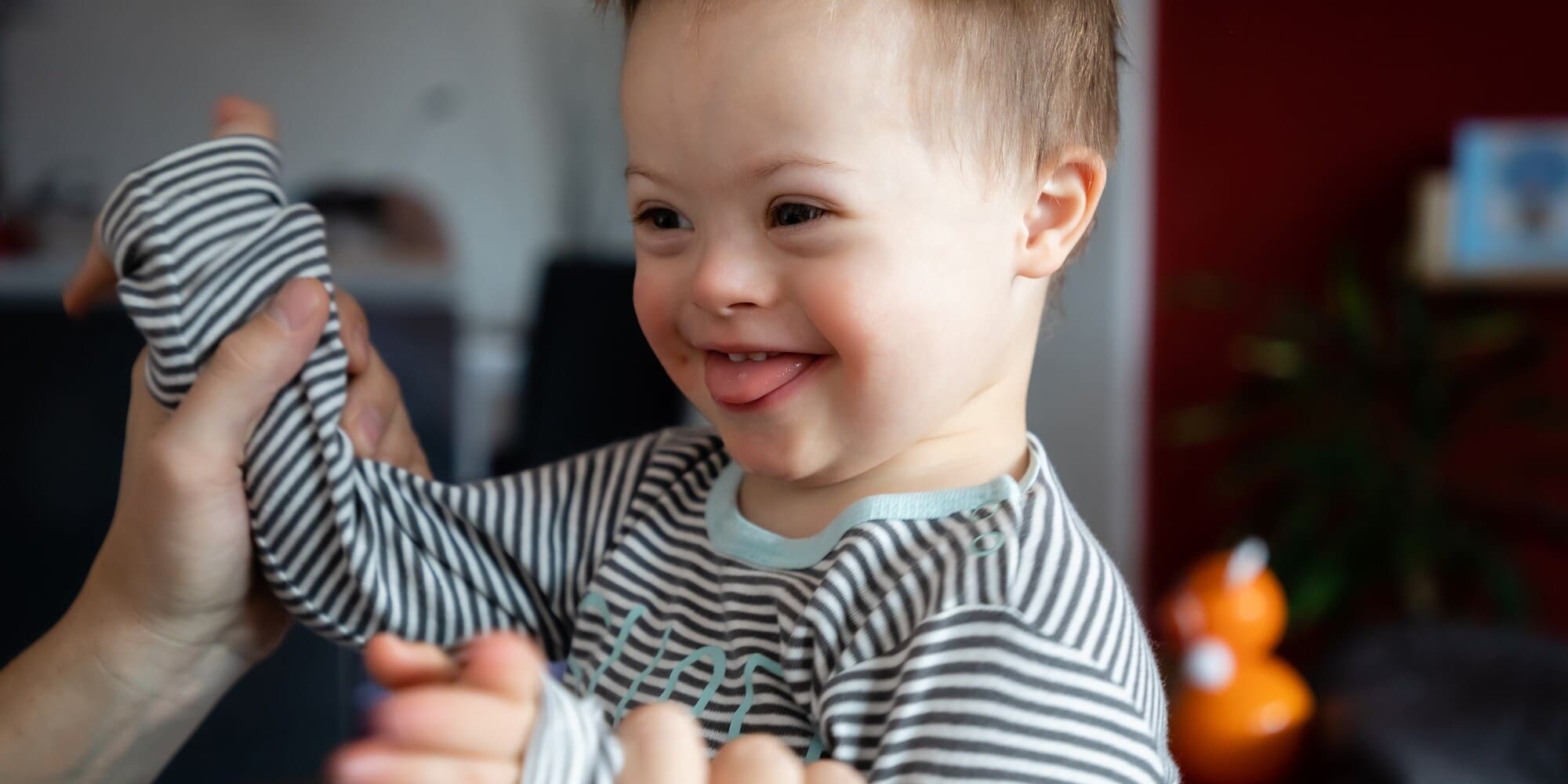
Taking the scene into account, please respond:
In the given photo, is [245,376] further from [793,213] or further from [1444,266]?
[1444,266]

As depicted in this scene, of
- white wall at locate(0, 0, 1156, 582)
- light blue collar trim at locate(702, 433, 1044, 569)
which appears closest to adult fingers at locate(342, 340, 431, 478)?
light blue collar trim at locate(702, 433, 1044, 569)

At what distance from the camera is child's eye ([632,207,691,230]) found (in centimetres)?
63

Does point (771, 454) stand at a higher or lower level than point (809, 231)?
lower

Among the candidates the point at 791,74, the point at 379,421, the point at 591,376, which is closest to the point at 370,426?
the point at 379,421

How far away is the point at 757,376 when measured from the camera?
616 millimetres

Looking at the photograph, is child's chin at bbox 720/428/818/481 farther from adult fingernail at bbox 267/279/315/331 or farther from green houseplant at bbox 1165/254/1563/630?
green houseplant at bbox 1165/254/1563/630

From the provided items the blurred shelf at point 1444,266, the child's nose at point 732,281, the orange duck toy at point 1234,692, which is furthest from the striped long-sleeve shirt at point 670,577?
the blurred shelf at point 1444,266

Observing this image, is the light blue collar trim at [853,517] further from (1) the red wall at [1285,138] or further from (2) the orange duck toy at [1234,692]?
(1) the red wall at [1285,138]

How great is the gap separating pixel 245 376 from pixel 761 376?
304 millimetres

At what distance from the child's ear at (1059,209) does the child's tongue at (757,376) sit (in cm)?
13

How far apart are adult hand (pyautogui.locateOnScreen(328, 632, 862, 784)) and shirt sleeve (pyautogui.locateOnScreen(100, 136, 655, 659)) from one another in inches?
11.2

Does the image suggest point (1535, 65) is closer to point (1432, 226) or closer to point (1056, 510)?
point (1432, 226)

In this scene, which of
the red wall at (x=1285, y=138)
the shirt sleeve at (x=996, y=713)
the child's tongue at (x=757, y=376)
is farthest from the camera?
the red wall at (x=1285, y=138)

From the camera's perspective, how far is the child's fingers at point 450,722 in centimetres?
41
